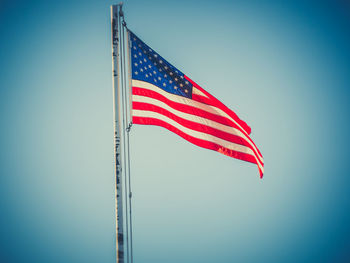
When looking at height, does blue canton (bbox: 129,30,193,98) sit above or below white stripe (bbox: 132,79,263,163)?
above

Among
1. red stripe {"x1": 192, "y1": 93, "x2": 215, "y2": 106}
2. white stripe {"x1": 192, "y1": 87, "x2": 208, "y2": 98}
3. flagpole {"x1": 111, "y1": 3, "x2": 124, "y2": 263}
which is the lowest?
flagpole {"x1": 111, "y1": 3, "x2": 124, "y2": 263}

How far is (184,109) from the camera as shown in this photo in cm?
751

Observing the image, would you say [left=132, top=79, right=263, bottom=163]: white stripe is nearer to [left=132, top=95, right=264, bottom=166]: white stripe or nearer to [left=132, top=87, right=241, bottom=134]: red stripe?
[left=132, top=87, right=241, bottom=134]: red stripe

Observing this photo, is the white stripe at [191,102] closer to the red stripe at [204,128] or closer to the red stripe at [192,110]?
the red stripe at [192,110]

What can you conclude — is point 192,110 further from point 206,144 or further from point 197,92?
point 206,144

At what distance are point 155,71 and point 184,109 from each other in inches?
51.5

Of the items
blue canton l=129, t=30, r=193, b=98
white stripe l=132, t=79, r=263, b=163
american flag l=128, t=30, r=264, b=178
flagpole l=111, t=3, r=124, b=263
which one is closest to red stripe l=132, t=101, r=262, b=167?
american flag l=128, t=30, r=264, b=178

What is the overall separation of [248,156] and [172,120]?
2.36m

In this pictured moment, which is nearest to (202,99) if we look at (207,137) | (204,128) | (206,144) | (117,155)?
(204,128)

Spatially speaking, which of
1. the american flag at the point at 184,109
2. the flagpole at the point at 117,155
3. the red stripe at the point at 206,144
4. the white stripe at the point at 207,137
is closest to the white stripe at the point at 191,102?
the american flag at the point at 184,109

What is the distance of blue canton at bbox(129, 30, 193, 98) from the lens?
23.3 ft
